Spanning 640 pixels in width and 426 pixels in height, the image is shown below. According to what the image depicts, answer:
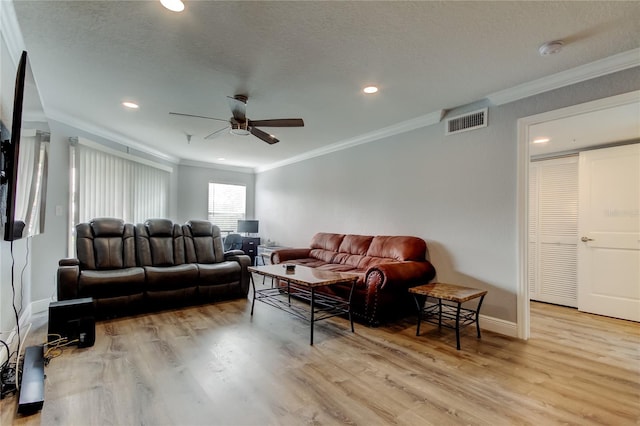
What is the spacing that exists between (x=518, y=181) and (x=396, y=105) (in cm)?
153

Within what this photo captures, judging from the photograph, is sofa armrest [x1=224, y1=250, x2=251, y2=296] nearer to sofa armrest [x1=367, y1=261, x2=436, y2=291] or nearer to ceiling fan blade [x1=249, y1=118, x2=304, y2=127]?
sofa armrest [x1=367, y1=261, x2=436, y2=291]

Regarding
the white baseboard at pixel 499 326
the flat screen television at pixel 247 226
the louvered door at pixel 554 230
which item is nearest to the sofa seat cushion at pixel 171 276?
the flat screen television at pixel 247 226

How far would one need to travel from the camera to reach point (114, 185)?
4.98 m

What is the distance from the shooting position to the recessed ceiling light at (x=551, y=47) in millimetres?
2270

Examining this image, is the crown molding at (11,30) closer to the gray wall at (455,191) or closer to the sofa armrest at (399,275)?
the sofa armrest at (399,275)

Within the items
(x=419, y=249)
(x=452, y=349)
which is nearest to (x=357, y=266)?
(x=419, y=249)

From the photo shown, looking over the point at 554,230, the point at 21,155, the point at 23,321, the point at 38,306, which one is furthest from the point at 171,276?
the point at 554,230

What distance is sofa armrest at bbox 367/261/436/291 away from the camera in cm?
324

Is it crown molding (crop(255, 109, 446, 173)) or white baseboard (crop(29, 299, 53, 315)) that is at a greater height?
crown molding (crop(255, 109, 446, 173))

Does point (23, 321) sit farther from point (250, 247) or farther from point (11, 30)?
point (250, 247)

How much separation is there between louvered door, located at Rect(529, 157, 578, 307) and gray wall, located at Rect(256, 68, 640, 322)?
1878mm

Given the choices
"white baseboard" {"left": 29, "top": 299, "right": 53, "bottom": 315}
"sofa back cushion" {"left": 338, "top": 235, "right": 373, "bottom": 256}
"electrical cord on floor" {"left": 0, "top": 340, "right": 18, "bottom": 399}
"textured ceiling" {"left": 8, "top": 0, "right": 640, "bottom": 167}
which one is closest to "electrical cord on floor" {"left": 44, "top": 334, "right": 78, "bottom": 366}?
"electrical cord on floor" {"left": 0, "top": 340, "right": 18, "bottom": 399}

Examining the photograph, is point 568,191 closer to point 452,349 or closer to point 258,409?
point 452,349

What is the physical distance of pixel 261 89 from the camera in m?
3.13
